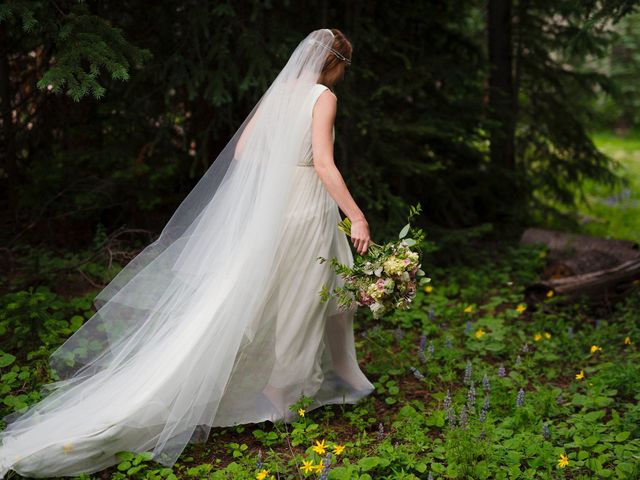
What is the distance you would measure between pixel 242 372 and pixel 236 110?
3.64 meters

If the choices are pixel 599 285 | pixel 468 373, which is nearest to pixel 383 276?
pixel 468 373

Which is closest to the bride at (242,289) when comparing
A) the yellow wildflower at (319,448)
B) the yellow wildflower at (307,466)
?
the yellow wildflower at (319,448)

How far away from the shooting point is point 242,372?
13.2ft

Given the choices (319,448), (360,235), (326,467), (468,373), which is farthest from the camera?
(468,373)

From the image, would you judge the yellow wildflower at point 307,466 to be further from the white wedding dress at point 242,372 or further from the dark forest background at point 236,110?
the dark forest background at point 236,110

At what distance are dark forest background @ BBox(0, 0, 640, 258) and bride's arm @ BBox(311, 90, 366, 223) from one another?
194 centimetres

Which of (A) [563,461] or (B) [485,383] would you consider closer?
(A) [563,461]

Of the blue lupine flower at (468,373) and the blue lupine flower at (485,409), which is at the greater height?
the blue lupine flower at (468,373)

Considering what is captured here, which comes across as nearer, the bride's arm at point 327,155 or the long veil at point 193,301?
the long veil at point 193,301

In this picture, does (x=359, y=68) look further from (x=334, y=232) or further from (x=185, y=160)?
(x=334, y=232)

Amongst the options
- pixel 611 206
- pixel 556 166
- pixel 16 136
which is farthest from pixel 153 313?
pixel 611 206

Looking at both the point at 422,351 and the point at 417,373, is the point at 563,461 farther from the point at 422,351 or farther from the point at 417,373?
the point at 422,351

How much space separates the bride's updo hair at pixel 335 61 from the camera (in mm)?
4012

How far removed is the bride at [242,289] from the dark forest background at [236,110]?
1.78 m
